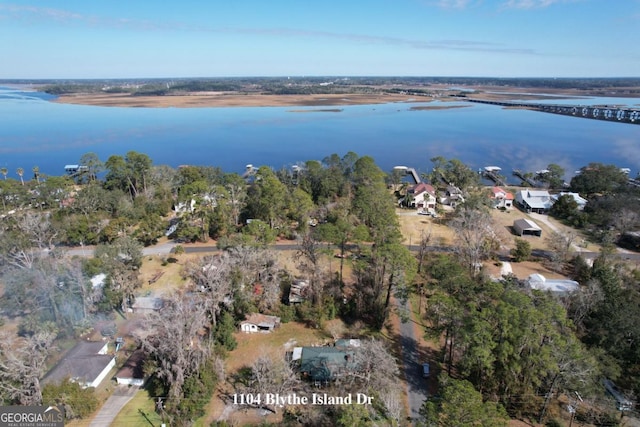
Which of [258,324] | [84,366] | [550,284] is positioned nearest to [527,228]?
[550,284]

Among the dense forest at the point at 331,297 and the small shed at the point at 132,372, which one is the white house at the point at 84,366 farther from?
the dense forest at the point at 331,297

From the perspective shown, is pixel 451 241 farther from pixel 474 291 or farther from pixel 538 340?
pixel 538 340

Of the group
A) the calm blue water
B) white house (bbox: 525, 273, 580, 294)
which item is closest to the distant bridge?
the calm blue water

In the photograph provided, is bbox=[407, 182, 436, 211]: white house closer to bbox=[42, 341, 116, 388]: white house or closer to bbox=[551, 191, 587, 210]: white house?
bbox=[551, 191, 587, 210]: white house

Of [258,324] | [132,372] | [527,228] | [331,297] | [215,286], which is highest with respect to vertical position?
[215,286]

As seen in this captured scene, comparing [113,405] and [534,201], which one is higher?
[534,201]

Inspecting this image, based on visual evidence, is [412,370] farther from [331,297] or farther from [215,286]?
[215,286]

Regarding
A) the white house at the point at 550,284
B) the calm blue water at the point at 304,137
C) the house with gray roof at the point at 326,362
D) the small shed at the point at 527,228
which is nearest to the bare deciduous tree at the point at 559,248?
the small shed at the point at 527,228

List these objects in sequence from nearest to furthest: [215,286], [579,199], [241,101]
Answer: [215,286], [579,199], [241,101]
